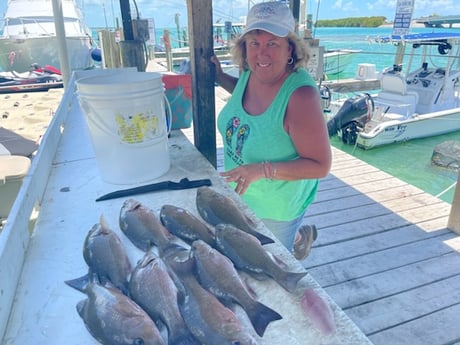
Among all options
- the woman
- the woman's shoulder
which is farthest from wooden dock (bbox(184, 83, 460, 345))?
the woman's shoulder

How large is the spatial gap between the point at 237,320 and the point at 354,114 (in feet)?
28.1

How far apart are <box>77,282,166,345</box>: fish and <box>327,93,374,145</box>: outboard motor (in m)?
8.01

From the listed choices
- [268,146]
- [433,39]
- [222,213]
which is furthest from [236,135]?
[433,39]

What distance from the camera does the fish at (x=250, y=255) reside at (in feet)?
2.89

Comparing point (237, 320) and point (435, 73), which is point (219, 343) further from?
point (435, 73)

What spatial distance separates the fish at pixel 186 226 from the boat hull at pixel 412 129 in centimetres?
822

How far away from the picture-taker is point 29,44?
13555 millimetres

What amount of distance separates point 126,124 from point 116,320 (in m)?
0.83

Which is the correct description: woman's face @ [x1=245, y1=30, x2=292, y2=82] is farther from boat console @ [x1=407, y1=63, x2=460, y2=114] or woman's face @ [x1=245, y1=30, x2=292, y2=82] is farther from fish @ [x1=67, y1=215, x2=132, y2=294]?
boat console @ [x1=407, y1=63, x2=460, y2=114]

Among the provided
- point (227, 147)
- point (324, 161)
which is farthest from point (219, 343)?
point (227, 147)

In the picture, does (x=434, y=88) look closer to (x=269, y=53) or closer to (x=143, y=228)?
(x=269, y=53)

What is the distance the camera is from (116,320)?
74cm

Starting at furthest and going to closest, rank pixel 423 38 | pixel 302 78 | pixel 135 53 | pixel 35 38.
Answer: pixel 35 38 < pixel 423 38 < pixel 135 53 < pixel 302 78

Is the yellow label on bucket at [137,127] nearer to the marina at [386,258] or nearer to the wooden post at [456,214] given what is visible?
the marina at [386,258]
